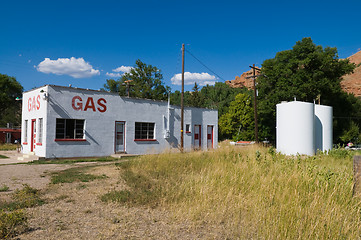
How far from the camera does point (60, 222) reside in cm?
444

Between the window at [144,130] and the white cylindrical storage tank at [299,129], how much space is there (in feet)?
31.0

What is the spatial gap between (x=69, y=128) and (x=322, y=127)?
17.0 meters

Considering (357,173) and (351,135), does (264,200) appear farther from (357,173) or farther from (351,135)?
(351,135)

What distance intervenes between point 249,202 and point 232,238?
1.36 metres

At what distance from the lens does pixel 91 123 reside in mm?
16625

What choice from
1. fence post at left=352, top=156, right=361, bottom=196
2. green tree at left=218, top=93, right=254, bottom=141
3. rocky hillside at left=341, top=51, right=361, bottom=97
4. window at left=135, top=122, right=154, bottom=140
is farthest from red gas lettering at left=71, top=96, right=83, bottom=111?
rocky hillside at left=341, top=51, right=361, bottom=97

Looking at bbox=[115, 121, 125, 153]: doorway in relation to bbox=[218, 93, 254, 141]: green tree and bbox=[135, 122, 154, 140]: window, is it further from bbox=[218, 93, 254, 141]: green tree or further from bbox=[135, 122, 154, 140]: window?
bbox=[218, 93, 254, 141]: green tree

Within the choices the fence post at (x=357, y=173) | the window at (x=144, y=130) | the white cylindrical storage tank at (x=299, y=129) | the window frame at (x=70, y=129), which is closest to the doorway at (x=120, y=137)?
the window at (x=144, y=130)

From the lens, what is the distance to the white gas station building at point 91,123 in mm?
15156

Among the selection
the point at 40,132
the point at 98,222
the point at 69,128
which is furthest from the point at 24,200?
the point at 40,132

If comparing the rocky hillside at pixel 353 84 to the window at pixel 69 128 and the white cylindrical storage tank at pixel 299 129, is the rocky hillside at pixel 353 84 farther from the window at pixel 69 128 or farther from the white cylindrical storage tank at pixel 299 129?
the window at pixel 69 128

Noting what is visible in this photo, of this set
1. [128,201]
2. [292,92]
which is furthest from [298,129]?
[128,201]

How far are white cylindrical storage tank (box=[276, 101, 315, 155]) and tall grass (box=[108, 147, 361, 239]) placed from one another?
1025cm

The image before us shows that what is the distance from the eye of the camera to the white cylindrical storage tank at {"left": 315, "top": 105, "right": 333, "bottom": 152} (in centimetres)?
1862
